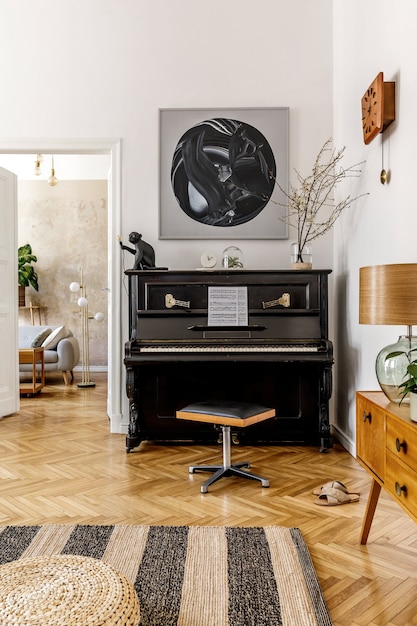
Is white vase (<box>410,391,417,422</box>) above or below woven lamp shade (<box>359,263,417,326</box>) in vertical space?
below

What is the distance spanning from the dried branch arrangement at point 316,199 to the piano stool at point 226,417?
5.04ft

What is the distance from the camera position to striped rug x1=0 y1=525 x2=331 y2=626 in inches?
70.1

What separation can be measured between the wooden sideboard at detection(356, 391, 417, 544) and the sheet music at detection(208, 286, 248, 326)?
1624 millimetres

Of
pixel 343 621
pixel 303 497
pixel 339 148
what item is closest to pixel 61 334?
pixel 339 148

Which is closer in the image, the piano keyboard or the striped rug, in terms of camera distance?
the striped rug

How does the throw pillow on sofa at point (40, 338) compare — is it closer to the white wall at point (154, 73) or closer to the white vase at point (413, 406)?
the white wall at point (154, 73)

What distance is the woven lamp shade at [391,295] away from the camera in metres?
1.84

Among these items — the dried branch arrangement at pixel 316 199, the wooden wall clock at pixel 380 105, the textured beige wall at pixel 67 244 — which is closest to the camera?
the wooden wall clock at pixel 380 105

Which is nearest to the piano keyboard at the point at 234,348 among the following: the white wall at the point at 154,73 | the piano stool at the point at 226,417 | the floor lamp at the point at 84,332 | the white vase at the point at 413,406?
the piano stool at the point at 226,417

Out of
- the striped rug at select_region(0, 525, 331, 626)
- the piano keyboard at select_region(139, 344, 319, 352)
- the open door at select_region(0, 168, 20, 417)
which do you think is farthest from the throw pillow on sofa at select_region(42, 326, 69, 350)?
the striped rug at select_region(0, 525, 331, 626)

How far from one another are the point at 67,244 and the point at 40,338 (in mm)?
2114

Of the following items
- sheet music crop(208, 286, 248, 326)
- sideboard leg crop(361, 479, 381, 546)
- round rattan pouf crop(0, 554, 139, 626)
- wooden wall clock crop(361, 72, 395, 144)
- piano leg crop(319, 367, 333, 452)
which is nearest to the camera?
round rattan pouf crop(0, 554, 139, 626)

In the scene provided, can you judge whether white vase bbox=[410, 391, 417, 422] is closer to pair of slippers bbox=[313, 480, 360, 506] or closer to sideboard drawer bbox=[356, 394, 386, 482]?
sideboard drawer bbox=[356, 394, 386, 482]

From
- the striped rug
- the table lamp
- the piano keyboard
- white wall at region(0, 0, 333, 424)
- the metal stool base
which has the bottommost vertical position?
the striped rug
